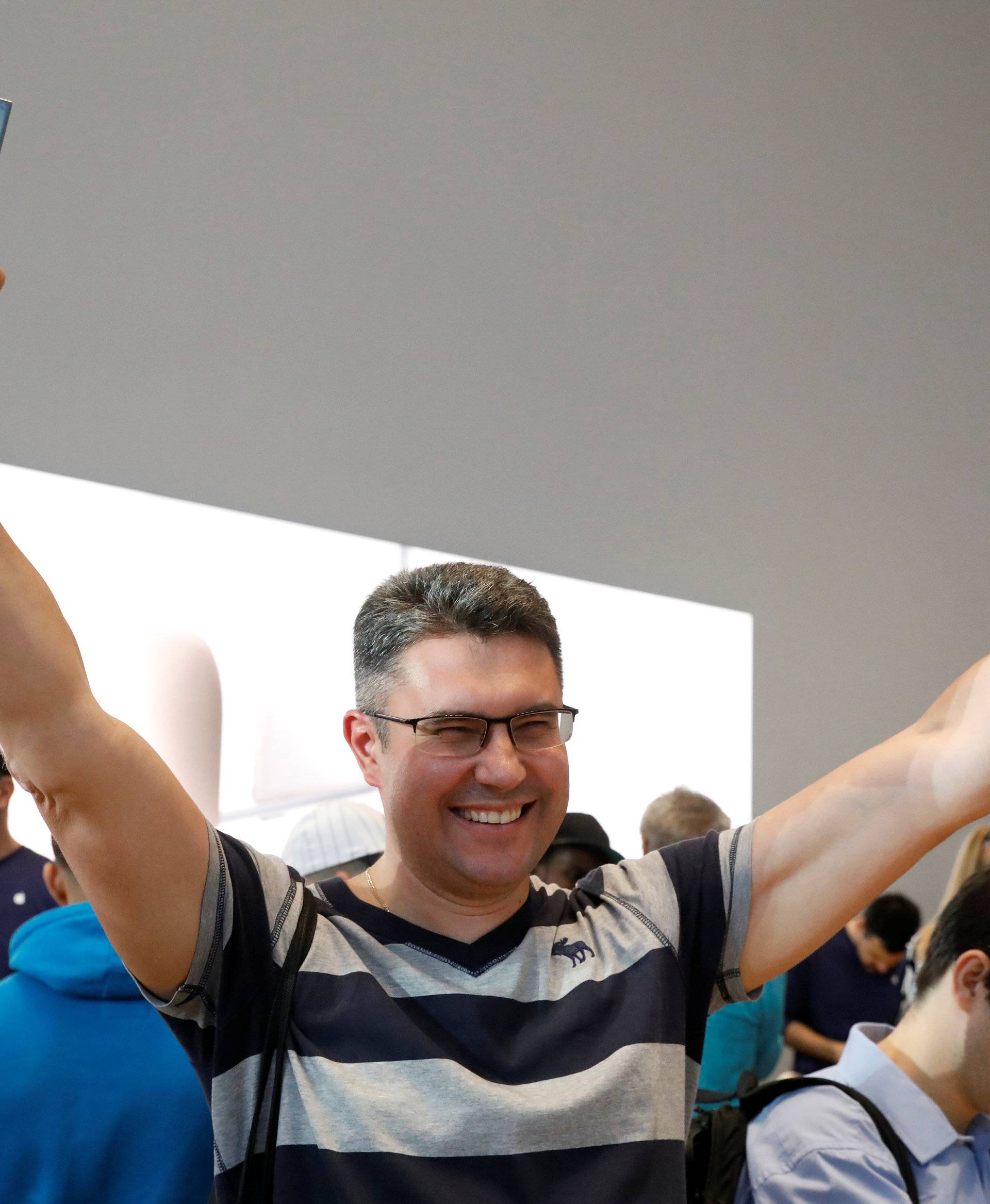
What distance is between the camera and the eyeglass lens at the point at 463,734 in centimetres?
103

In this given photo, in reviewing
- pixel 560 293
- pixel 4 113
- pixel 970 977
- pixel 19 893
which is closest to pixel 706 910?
pixel 970 977

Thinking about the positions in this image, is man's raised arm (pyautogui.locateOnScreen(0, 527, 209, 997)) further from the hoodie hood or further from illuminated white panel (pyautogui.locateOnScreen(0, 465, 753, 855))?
illuminated white panel (pyautogui.locateOnScreen(0, 465, 753, 855))

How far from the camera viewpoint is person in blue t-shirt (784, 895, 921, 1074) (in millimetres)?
3000

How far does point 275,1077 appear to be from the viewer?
0.94m

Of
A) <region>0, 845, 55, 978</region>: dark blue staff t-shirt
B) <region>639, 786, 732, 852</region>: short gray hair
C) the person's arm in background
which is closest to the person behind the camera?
<region>0, 845, 55, 978</region>: dark blue staff t-shirt

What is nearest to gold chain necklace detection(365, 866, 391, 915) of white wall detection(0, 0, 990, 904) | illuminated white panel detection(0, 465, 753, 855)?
illuminated white panel detection(0, 465, 753, 855)

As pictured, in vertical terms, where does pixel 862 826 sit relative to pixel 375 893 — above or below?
above

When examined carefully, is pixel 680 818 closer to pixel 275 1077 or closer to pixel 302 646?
pixel 302 646

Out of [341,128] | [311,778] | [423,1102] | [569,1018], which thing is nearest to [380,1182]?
[423,1102]

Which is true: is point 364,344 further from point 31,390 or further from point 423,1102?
point 423,1102

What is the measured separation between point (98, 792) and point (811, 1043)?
8.31 feet

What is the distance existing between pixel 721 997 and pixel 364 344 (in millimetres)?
2728

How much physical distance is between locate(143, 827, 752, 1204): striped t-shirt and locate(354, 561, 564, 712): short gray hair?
198 millimetres

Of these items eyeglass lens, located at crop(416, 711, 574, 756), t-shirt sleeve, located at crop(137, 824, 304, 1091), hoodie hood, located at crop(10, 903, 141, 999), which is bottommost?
hoodie hood, located at crop(10, 903, 141, 999)
